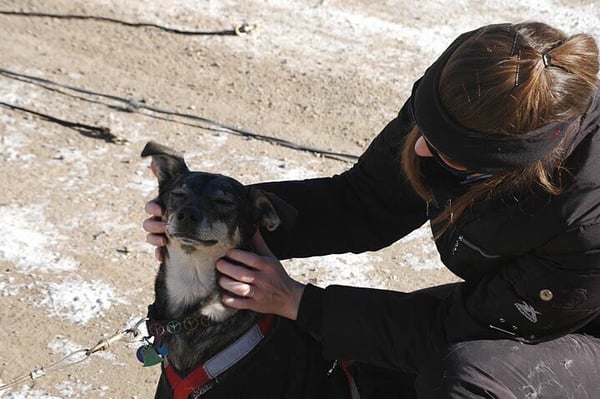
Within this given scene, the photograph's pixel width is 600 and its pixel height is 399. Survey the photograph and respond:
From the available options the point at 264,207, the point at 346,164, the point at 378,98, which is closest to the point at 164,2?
the point at 378,98

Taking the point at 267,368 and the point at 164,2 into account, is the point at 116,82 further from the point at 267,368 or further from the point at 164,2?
the point at 267,368

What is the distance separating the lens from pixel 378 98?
6.68 meters

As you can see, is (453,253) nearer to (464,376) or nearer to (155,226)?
(464,376)

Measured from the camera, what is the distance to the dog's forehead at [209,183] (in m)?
3.35

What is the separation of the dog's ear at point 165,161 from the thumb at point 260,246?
1.18ft

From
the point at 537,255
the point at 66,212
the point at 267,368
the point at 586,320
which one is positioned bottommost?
the point at 66,212

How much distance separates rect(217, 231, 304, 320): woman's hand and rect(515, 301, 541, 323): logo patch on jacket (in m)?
0.70

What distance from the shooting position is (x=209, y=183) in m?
3.36

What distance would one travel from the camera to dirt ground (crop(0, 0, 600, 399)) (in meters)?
4.56

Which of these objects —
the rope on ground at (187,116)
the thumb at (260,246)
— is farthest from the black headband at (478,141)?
the rope on ground at (187,116)

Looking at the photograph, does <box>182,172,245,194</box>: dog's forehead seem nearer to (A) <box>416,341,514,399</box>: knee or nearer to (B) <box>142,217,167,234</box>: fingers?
(B) <box>142,217,167,234</box>: fingers

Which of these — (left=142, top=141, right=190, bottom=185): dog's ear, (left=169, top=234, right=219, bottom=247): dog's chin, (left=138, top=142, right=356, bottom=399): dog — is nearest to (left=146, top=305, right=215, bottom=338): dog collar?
(left=138, top=142, right=356, bottom=399): dog

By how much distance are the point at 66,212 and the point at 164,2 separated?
3019 mm

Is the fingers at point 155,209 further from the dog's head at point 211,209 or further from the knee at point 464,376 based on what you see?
the knee at point 464,376
